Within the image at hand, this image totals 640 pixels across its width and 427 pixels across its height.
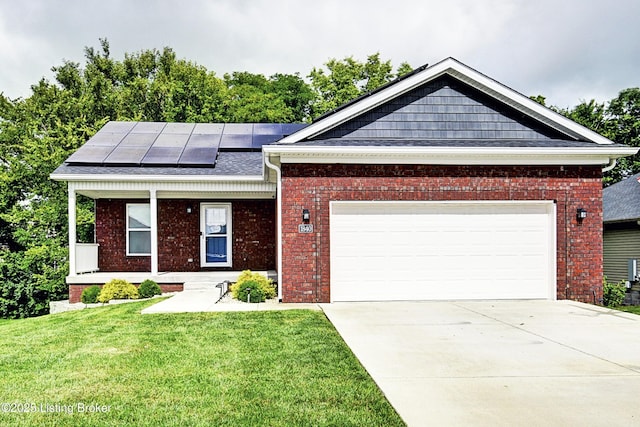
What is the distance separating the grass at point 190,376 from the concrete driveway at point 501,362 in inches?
16.4

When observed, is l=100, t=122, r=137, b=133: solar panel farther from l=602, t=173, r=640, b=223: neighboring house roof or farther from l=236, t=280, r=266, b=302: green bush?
l=602, t=173, r=640, b=223: neighboring house roof

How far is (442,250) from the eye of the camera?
11.9 metres

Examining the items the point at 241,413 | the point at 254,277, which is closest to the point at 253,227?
the point at 254,277

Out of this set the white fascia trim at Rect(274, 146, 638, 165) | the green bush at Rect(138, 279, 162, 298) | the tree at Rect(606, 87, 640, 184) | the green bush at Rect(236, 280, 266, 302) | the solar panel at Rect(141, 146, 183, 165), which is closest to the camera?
the white fascia trim at Rect(274, 146, 638, 165)

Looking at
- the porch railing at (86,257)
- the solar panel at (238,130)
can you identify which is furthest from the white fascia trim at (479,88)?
the solar panel at (238,130)

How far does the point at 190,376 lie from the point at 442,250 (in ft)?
23.9

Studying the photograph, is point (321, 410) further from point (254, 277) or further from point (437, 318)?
point (254, 277)

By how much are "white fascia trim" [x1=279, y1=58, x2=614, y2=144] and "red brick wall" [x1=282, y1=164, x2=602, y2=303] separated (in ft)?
2.94

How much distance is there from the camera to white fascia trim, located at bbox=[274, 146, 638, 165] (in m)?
11.2

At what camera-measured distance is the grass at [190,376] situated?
4.61 meters

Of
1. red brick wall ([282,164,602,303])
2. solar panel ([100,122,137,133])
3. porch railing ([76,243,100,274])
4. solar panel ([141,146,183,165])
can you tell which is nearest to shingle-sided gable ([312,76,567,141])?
red brick wall ([282,164,602,303])

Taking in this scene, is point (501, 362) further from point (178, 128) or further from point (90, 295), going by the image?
point (178, 128)

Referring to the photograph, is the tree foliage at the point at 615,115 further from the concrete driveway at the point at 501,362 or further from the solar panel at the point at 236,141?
the concrete driveway at the point at 501,362

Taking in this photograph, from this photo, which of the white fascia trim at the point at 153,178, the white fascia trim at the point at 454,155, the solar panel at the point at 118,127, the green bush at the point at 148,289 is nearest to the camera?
the white fascia trim at the point at 454,155
